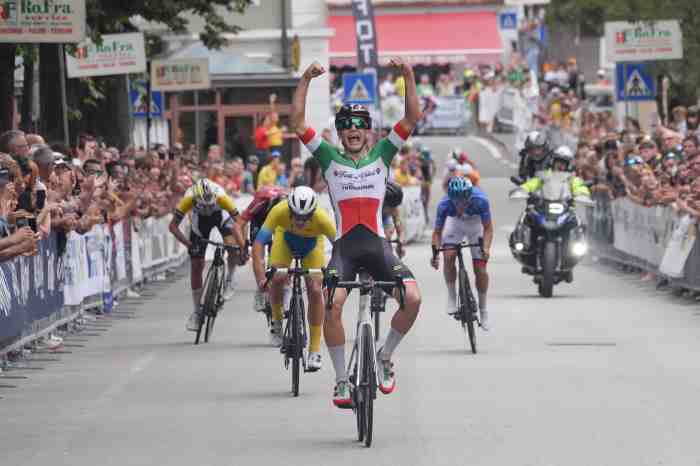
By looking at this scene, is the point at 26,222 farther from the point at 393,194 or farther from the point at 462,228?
the point at 462,228

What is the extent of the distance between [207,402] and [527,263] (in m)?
11.5

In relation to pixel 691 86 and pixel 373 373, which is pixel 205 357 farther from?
pixel 691 86

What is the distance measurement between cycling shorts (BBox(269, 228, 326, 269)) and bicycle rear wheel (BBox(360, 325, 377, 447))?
4.43m

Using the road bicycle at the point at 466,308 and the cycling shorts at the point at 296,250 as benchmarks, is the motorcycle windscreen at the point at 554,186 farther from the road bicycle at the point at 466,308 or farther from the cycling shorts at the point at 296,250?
the cycling shorts at the point at 296,250

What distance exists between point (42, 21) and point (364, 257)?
11605mm

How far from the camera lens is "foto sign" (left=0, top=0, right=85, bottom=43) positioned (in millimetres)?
23609

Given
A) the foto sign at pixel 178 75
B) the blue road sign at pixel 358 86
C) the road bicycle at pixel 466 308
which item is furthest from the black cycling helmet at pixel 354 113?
the blue road sign at pixel 358 86

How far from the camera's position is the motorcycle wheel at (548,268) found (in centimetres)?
2502

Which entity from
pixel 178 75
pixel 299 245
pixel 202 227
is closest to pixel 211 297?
pixel 202 227

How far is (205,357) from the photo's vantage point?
1812 cm

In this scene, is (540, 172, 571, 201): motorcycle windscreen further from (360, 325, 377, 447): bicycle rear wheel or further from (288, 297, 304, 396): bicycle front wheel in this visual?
(360, 325, 377, 447): bicycle rear wheel

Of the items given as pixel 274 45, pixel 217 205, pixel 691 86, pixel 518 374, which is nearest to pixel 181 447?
pixel 518 374

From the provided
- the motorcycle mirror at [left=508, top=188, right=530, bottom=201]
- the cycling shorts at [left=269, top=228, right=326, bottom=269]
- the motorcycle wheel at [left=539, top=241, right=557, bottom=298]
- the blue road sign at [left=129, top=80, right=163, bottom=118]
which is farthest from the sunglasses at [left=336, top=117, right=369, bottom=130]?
the blue road sign at [left=129, top=80, right=163, bottom=118]

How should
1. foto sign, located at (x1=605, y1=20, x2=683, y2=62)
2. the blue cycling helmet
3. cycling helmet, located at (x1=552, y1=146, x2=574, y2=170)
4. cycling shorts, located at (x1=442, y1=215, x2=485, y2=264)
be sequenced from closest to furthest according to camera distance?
the blue cycling helmet, cycling shorts, located at (x1=442, y1=215, x2=485, y2=264), cycling helmet, located at (x1=552, y1=146, x2=574, y2=170), foto sign, located at (x1=605, y1=20, x2=683, y2=62)
